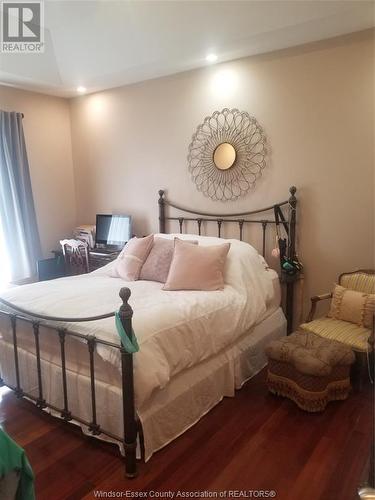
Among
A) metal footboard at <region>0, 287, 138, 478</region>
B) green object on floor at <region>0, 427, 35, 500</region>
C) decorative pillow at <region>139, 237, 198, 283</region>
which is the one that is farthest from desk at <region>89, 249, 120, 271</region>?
green object on floor at <region>0, 427, 35, 500</region>

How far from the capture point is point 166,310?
7.15ft

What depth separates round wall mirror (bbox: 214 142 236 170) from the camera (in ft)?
11.2

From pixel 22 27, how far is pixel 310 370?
351cm

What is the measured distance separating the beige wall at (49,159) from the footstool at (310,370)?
3215mm

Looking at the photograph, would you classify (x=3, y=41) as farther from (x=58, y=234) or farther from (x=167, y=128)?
(x=58, y=234)

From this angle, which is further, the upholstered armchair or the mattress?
the upholstered armchair

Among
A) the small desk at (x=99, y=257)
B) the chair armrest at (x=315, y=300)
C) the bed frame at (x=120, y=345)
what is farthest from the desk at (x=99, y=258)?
the chair armrest at (x=315, y=300)

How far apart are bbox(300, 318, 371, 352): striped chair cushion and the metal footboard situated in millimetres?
1472

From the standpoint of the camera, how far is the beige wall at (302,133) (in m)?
2.79

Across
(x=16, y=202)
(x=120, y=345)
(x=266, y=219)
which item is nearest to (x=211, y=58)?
(x=266, y=219)

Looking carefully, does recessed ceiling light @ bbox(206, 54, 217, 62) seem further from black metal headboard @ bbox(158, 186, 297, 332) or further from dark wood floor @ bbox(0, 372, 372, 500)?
dark wood floor @ bbox(0, 372, 372, 500)

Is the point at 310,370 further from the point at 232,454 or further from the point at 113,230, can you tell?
the point at 113,230

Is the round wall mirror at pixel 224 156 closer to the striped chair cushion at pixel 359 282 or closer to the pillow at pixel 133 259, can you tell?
the pillow at pixel 133 259

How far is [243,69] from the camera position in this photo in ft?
10.7
